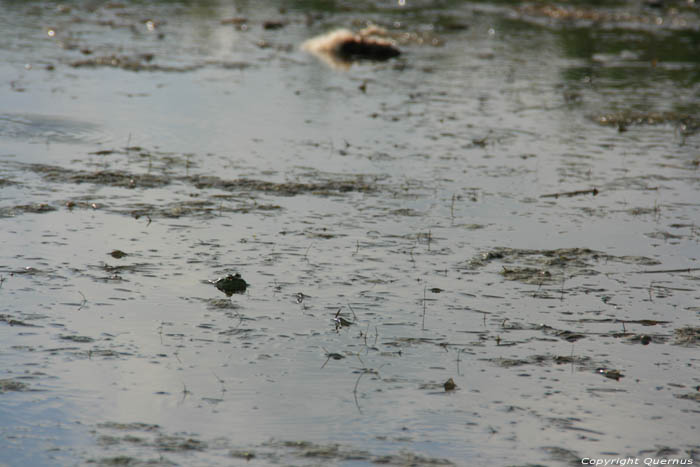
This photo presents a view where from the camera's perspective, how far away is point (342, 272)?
28.1ft

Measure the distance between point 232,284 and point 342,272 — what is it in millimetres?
1037

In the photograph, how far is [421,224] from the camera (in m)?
10.2

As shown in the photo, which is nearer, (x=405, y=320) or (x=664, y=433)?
(x=664, y=433)

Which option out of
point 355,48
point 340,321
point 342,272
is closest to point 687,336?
point 340,321

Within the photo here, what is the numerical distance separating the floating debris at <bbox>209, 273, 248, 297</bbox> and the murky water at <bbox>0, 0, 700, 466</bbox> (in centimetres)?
12

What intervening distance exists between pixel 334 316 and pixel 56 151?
20.7ft

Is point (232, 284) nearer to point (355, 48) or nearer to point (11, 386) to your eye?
point (11, 386)

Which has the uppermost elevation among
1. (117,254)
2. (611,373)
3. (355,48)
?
(355,48)

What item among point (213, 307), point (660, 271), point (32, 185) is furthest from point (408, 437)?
point (32, 185)

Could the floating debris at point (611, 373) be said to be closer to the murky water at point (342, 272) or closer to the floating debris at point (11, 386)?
the murky water at point (342, 272)

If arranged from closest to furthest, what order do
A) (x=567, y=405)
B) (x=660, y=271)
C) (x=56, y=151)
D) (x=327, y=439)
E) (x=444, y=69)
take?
1. (x=327, y=439)
2. (x=567, y=405)
3. (x=660, y=271)
4. (x=56, y=151)
5. (x=444, y=69)

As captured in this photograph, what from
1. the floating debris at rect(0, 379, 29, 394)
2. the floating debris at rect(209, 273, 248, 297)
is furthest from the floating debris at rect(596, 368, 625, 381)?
the floating debris at rect(0, 379, 29, 394)

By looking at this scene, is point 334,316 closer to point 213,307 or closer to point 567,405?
point 213,307

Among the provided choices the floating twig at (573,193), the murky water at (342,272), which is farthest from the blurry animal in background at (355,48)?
the floating twig at (573,193)
